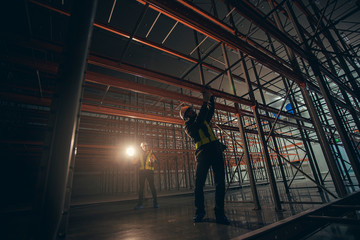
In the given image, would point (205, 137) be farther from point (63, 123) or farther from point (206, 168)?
point (63, 123)

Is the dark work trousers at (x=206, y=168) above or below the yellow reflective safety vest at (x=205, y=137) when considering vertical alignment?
below

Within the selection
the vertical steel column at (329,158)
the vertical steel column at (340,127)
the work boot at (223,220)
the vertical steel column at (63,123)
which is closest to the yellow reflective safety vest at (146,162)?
the work boot at (223,220)

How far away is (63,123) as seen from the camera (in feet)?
3.60

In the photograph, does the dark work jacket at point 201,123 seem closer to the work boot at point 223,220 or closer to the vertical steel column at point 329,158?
the work boot at point 223,220

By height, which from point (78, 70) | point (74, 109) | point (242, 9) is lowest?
point (74, 109)

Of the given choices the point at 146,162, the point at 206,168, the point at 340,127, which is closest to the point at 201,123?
the point at 206,168

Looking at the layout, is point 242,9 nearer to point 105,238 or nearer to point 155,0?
point 155,0

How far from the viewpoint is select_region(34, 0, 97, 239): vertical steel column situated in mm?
964

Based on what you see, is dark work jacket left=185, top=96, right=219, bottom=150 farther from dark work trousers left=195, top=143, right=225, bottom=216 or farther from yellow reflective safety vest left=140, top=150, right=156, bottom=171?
yellow reflective safety vest left=140, top=150, right=156, bottom=171

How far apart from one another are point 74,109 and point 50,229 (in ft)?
2.41

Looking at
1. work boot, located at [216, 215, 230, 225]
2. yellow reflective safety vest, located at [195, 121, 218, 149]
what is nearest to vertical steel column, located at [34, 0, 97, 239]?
yellow reflective safety vest, located at [195, 121, 218, 149]

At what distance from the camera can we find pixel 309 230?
2545mm

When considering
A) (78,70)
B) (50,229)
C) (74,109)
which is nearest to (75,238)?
(50,229)

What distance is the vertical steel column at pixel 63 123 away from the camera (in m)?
0.96
